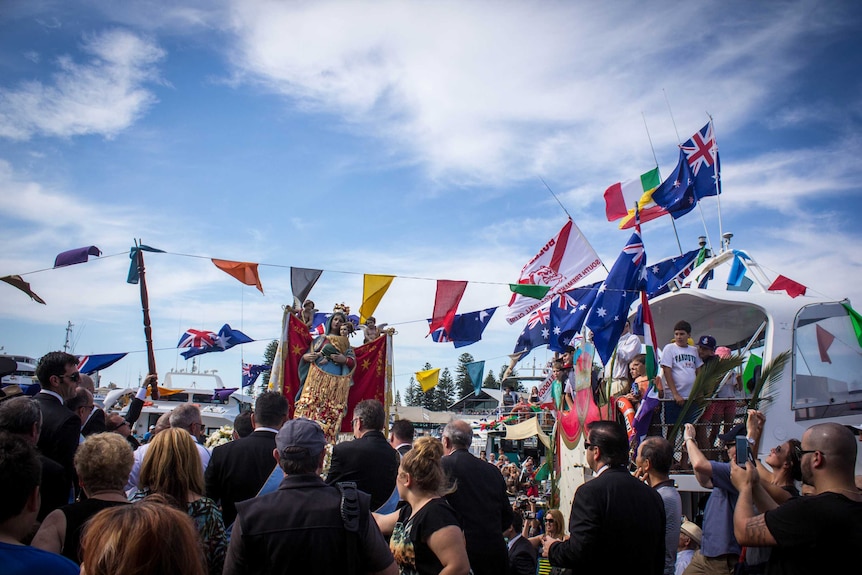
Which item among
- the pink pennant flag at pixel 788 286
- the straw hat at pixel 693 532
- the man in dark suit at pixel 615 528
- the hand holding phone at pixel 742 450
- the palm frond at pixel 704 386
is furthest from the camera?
the pink pennant flag at pixel 788 286

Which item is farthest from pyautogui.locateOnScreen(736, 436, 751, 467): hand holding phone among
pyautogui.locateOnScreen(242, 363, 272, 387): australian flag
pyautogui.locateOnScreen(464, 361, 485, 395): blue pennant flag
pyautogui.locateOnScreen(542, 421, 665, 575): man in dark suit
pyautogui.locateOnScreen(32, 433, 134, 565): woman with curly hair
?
pyautogui.locateOnScreen(242, 363, 272, 387): australian flag

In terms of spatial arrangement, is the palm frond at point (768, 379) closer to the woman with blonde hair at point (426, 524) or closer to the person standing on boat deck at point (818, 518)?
the person standing on boat deck at point (818, 518)

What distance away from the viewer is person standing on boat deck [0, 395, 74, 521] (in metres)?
3.79

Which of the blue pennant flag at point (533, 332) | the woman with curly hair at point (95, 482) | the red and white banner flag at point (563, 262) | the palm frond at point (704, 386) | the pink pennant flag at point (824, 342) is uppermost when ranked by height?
the red and white banner flag at point (563, 262)

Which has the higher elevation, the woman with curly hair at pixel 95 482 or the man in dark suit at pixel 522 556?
the woman with curly hair at pixel 95 482

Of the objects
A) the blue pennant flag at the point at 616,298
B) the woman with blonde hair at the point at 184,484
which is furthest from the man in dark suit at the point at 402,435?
the blue pennant flag at the point at 616,298

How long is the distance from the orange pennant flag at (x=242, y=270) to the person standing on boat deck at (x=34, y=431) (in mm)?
7311

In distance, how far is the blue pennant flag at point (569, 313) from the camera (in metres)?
11.1

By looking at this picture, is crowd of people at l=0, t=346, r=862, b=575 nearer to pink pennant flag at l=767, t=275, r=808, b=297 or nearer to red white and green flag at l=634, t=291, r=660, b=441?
red white and green flag at l=634, t=291, r=660, b=441

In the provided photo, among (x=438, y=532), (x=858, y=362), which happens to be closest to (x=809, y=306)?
(x=858, y=362)

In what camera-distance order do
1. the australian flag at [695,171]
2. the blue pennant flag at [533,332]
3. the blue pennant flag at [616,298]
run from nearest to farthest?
the blue pennant flag at [616,298] → the australian flag at [695,171] → the blue pennant flag at [533,332]

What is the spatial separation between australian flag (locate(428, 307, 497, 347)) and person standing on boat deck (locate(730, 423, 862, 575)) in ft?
29.6

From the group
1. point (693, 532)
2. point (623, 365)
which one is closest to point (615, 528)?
point (693, 532)

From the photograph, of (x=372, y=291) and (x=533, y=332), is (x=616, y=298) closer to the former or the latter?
(x=533, y=332)
